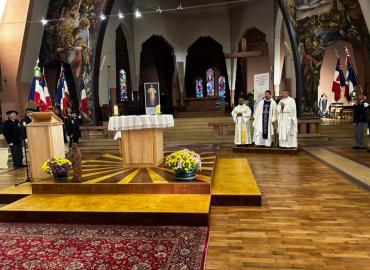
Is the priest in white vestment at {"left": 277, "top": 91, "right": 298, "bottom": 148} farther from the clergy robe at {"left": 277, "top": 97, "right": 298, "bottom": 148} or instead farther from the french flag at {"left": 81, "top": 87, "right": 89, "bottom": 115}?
the french flag at {"left": 81, "top": 87, "right": 89, "bottom": 115}

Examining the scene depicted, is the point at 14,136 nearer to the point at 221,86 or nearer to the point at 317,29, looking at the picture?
the point at 317,29

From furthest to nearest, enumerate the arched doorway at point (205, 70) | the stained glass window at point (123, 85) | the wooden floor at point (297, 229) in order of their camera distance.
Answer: the arched doorway at point (205, 70)
the stained glass window at point (123, 85)
the wooden floor at point (297, 229)

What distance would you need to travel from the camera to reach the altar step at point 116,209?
132 inches

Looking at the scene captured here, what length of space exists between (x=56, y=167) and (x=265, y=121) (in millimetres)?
5405

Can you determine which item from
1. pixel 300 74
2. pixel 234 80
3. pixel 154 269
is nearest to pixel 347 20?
pixel 300 74

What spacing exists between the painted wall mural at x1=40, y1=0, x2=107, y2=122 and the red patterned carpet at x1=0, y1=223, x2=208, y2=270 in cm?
935

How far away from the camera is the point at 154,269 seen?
245 cm

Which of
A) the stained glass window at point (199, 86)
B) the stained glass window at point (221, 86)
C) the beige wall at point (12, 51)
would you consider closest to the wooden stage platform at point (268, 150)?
the beige wall at point (12, 51)

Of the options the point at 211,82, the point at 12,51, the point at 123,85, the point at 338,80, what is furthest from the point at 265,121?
the point at 211,82

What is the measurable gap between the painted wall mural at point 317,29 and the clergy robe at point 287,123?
3.71 m

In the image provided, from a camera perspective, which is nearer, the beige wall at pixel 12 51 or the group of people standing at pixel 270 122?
the group of people standing at pixel 270 122

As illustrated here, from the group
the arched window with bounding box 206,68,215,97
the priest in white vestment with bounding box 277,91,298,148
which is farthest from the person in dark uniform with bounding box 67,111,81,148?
the arched window with bounding box 206,68,215,97

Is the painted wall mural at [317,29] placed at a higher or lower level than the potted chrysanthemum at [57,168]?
higher

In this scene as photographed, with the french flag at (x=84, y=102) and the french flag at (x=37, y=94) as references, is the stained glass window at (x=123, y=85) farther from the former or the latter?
the french flag at (x=37, y=94)
